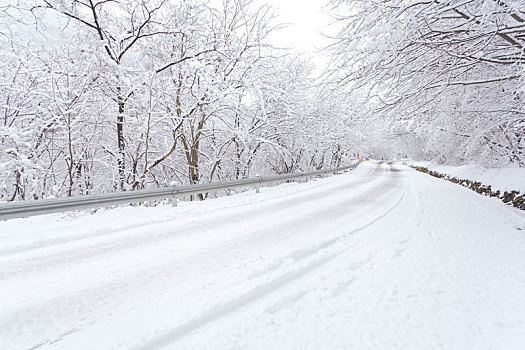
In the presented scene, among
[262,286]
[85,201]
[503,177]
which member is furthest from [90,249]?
[503,177]

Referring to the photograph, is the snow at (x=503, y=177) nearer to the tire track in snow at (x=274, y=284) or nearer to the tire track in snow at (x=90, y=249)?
the tire track in snow at (x=274, y=284)

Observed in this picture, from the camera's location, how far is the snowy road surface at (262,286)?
67.3 inches

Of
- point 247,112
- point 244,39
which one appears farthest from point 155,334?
point 247,112

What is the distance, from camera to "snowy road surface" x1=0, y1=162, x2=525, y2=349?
1.71 m

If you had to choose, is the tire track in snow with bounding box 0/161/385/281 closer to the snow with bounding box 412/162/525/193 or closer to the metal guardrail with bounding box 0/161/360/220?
the metal guardrail with bounding box 0/161/360/220

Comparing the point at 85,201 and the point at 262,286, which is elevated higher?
the point at 85,201

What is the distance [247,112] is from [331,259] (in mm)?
9784

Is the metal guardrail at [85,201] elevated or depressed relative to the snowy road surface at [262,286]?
elevated

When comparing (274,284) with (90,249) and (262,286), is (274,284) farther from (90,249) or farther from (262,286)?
(90,249)

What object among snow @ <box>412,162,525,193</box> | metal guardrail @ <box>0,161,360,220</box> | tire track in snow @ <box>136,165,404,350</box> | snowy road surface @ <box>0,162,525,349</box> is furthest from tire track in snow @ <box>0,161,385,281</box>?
snow @ <box>412,162,525,193</box>

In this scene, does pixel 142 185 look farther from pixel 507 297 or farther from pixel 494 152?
pixel 494 152

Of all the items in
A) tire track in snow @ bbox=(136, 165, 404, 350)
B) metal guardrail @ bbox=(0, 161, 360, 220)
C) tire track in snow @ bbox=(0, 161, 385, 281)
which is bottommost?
tire track in snow @ bbox=(136, 165, 404, 350)

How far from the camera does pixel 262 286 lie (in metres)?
2.34

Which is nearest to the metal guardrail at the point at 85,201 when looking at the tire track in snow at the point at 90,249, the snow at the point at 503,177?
the tire track in snow at the point at 90,249
